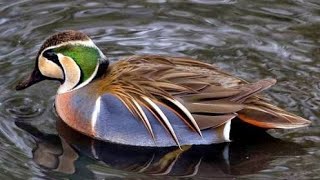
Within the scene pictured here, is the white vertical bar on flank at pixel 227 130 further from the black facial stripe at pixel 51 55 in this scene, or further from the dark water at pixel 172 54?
the black facial stripe at pixel 51 55

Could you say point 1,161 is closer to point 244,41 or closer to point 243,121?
point 243,121

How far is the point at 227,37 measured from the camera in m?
9.71

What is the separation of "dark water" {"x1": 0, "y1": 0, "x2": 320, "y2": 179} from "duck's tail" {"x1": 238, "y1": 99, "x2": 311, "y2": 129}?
0.52 feet

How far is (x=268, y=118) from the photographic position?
26.1ft

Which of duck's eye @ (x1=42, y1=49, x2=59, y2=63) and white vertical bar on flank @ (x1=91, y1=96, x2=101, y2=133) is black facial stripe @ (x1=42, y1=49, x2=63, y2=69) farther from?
white vertical bar on flank @ (x1=91, y1=96, x2=101, y2=133)

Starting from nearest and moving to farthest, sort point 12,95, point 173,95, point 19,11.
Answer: point 173,95
point 12,95
point 19,11

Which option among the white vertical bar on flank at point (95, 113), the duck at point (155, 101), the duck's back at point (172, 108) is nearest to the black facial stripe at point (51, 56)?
the duck at point (155, 101)

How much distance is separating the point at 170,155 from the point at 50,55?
138cm

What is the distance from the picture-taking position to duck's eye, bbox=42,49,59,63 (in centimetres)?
832

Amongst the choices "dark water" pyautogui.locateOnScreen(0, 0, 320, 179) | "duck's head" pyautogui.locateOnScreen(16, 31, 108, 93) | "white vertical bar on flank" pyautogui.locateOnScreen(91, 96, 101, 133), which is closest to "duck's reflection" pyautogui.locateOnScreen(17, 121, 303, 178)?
"dark water" pyautogui.locateOnScreen(0, 0, 320, 179)

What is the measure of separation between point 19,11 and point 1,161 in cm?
305

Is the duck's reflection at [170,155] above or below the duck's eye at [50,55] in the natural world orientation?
below

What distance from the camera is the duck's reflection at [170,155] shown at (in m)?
7.71

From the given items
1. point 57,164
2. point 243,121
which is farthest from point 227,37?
point 57,164
